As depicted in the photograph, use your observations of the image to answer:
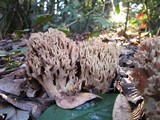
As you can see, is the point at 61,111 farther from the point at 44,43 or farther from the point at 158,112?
the point at 158,112

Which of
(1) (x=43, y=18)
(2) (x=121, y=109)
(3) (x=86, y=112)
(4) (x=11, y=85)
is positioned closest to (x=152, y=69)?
(2) (x=121, y=109)

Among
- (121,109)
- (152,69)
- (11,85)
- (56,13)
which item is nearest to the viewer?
(152,69)

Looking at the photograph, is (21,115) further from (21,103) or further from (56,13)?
(56,13)

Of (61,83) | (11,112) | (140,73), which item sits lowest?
(11,112)

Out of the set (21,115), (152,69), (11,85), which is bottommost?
(21,115)

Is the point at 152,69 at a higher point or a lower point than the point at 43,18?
lower

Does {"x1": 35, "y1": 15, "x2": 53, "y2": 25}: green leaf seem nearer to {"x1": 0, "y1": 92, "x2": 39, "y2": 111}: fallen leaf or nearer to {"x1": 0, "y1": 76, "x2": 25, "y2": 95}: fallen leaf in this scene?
{"x1": 0, "y1": 76, "x2": 25, "y2": 95}: fallen leaf

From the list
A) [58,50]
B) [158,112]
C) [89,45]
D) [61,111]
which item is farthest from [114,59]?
[158,112]
